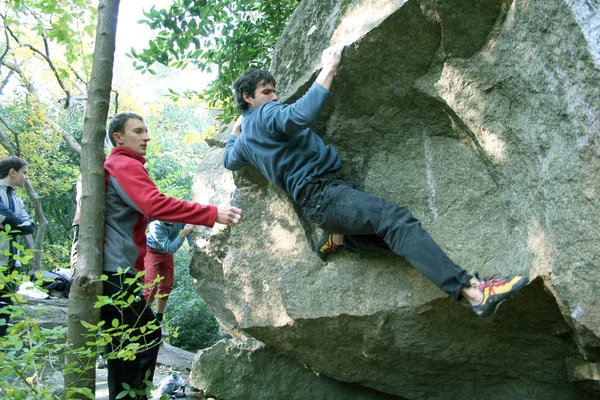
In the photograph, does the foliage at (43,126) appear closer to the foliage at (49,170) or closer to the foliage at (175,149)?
the foliage at (49,170)

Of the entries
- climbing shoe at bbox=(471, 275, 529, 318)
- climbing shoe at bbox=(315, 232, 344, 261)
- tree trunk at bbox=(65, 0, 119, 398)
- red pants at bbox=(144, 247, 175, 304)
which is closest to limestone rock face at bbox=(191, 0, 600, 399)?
climbing shoe at bbox=(315, 232, 344, 261)

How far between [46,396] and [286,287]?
5.78ft

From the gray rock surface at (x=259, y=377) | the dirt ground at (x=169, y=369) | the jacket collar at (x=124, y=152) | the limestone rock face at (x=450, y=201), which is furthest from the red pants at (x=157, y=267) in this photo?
the jacket collar at (x=124, y=152)

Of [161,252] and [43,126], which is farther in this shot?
[43,126]

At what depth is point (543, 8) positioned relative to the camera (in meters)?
2.65

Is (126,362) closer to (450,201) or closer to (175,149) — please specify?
(450,201)

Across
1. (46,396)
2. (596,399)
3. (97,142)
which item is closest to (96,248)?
(97,142)

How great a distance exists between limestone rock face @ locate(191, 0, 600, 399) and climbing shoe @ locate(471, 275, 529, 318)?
17 centimetres

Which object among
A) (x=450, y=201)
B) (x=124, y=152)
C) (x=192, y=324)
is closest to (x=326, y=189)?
(x=450, y=201)

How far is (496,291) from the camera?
2.66m

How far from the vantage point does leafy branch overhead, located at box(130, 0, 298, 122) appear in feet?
18.7

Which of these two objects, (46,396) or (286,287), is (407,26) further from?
(46,396)

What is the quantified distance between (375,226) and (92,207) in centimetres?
167

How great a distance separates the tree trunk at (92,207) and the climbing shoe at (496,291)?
207 centimetres
